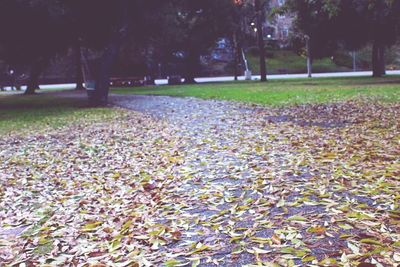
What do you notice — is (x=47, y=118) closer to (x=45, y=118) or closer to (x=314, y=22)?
(x=45, y=118)

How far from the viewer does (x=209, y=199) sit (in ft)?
17.2

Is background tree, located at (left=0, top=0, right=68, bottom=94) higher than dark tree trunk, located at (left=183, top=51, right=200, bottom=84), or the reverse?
background tree, located at (left=0, top=0, right=68, bottom=94)

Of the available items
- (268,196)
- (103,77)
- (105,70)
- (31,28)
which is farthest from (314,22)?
(268,196)

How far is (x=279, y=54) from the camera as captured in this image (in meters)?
63.9

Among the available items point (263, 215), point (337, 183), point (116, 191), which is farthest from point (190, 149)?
point (263, 215)

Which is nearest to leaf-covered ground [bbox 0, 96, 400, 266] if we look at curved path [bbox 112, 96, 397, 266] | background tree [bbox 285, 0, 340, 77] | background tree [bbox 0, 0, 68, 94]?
curved path [bbox 112, 96, 397, 266]

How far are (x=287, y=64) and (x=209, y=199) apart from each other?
56873mm

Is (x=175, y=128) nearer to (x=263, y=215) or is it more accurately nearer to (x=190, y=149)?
(x=190, y=149)

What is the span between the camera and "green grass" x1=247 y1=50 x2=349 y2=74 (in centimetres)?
5728

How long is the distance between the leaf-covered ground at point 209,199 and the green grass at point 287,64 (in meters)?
47.4

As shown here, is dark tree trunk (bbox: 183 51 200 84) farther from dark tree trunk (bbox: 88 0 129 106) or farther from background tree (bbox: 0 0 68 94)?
dark tree trunk (bbox: 88 0 129 106)

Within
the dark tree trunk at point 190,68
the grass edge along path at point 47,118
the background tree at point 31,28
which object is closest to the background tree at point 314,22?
the dark tree trunk at point 190,68

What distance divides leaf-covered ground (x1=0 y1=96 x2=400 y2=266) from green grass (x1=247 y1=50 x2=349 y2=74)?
47427 millimetres

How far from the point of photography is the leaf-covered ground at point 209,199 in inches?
149
